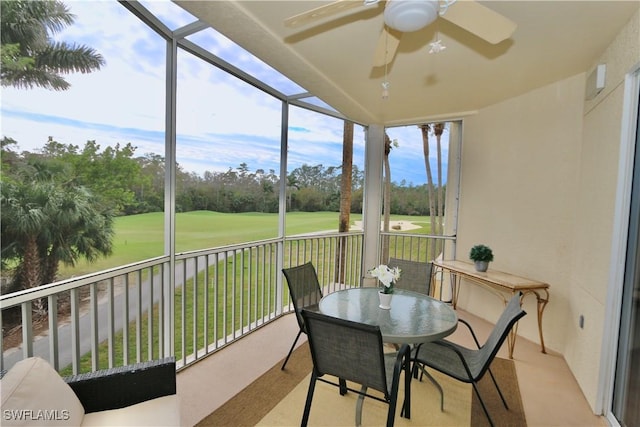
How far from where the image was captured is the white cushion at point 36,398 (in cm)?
110

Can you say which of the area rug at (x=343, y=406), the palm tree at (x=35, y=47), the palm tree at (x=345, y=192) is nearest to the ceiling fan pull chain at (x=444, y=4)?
the palm tree at (x=35, y=47)

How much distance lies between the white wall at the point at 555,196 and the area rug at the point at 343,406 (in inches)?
27.2

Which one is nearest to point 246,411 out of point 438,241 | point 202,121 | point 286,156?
point 202,121

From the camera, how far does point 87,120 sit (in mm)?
1911

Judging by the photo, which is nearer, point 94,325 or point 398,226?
point 94,325

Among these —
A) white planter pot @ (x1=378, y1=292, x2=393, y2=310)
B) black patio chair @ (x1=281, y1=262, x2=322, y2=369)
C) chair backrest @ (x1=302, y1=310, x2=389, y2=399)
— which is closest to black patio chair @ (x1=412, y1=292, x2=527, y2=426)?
Answer: white planter pot @ (x1=378, y1=292, x2=393, y2=310)

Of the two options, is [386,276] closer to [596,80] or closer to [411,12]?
[411,12]

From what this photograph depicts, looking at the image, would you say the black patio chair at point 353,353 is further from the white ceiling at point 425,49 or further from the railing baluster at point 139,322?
the white ceiling at point 425,49

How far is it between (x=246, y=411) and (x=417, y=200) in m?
3.59

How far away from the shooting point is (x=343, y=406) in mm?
2170

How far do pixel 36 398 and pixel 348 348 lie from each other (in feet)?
4.34

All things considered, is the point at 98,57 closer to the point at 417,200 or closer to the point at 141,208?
the point at 141,208

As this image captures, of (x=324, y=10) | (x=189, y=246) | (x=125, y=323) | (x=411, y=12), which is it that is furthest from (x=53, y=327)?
(x=411, y=12)

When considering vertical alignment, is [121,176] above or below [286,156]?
below
